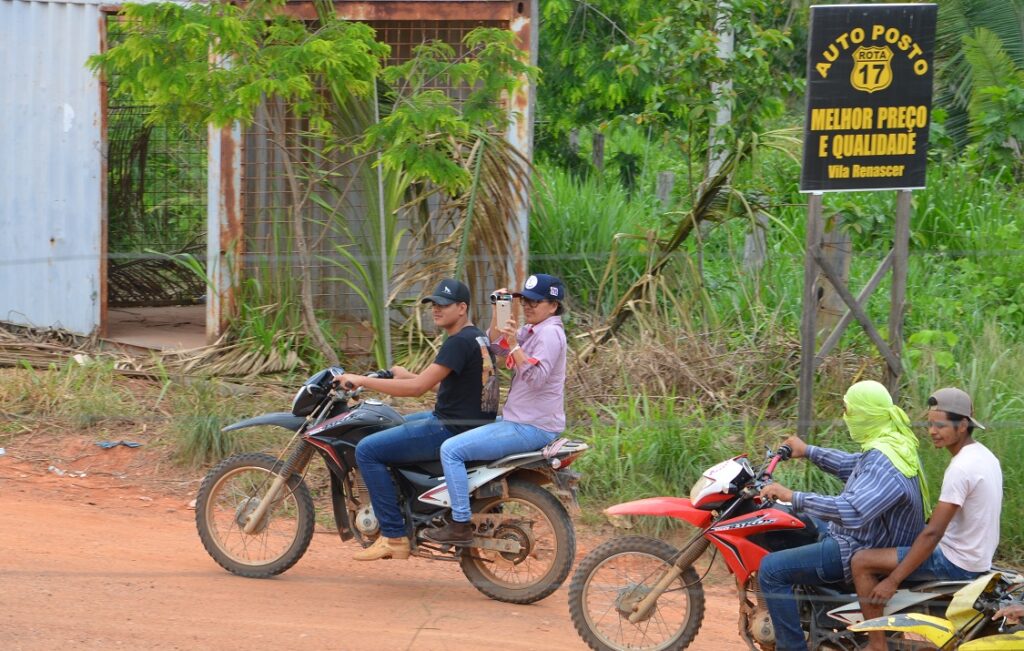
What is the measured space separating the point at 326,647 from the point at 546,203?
220 inches

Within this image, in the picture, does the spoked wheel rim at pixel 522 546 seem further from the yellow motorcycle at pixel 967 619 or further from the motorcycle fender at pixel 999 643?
the motorcycle fender at pixel 999 643

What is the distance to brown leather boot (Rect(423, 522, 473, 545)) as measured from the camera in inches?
232

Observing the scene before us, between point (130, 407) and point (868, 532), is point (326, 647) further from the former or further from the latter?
point (130, 407)

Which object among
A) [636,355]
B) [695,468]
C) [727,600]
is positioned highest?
[636,355]

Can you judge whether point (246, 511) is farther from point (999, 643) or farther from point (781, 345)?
point (781, 345)

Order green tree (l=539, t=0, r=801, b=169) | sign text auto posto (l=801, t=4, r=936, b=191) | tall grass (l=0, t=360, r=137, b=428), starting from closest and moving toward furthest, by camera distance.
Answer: sign text auto posto (l=801, t=4, r=936, b=191) < tall grass (l=0, t=360, r=137, b=428) < green tree (l=539, t=0, r=801, b=169)

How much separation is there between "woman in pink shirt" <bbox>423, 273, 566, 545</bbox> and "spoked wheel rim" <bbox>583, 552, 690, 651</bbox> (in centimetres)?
85

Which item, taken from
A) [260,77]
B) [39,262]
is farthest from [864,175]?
[39,262]

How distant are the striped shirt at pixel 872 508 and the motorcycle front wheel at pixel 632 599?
643mm

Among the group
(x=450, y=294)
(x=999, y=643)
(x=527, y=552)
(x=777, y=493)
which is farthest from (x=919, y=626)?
(x=450, y=294)

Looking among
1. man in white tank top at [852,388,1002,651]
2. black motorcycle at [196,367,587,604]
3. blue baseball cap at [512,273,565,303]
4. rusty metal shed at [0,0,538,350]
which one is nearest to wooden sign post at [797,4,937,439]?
blue baseball cap at [512,273,565,303]

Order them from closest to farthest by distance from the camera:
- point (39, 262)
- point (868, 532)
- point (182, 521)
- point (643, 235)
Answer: point (868, 532)
point (182, 521)
point (643, 235)
point (39, 262)

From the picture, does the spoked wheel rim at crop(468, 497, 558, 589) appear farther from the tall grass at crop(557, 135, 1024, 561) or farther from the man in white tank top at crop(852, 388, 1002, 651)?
the man in white tank top at crop(852, 388, 1002, 651)

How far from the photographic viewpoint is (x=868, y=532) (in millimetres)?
4766
